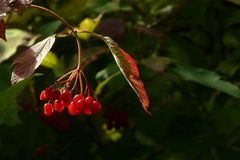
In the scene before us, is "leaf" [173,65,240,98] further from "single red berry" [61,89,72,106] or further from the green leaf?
"single red berry" [61,89,72,106]

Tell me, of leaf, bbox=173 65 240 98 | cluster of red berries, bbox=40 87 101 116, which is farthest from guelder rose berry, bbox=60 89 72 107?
leaf, bbox=173 65 240 98

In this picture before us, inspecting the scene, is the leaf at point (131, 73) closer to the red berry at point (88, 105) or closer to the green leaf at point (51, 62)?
the red berry at point (88, 105)

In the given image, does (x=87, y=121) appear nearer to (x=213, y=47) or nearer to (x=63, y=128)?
(x=63, y=128)

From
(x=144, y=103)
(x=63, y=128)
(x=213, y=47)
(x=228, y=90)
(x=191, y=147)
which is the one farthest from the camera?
(x=213, y=47)

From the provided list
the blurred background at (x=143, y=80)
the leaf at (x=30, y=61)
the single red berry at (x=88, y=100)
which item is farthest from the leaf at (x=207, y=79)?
the leaf at (x=30, y=61)

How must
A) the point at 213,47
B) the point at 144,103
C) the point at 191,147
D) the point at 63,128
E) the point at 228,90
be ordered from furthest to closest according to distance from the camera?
1. the point at 213,47
2. the point at 191,147
3. the point at 63,128
4. the point at 228,90
5. the point at 144,103

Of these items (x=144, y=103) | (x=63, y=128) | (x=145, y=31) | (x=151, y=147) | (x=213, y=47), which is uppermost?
(x=144, y=103)

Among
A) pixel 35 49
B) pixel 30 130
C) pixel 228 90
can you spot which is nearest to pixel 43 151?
pixel 30 130

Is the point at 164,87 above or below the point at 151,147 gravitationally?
above
